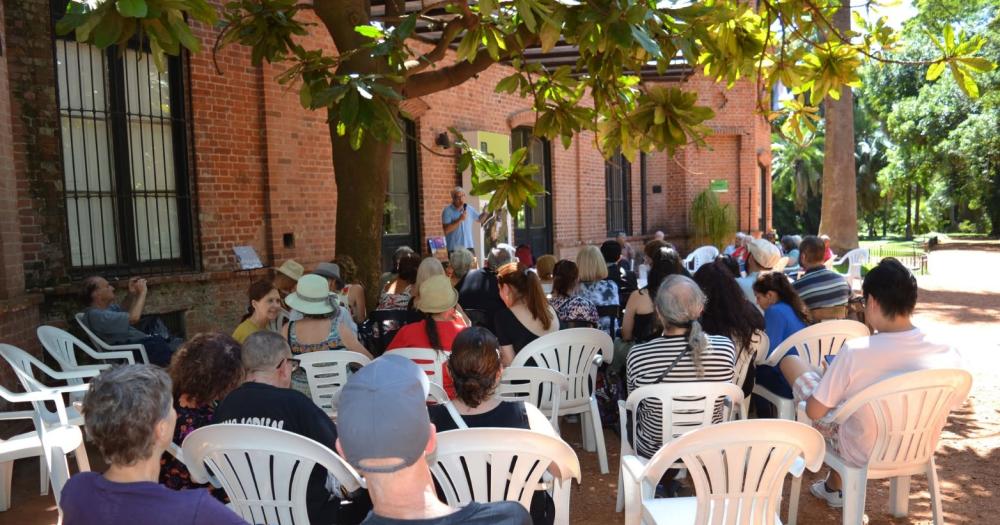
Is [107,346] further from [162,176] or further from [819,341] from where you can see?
[819,341]

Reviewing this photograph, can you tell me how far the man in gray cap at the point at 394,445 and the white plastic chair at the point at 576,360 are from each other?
2919 millimetres

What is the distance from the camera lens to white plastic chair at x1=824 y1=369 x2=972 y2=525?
128 inches

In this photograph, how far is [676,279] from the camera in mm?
3627

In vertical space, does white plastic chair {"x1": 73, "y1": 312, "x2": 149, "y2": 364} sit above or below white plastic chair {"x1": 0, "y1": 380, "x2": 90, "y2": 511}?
above

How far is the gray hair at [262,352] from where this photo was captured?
3.10 meters

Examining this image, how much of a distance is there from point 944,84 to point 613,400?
Answer: 965 inches

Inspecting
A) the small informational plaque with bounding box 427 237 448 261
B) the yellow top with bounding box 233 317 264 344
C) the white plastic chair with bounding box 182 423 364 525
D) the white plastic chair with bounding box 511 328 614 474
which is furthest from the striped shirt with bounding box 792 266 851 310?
the small informational plaque with bounding box 427 237 448 261

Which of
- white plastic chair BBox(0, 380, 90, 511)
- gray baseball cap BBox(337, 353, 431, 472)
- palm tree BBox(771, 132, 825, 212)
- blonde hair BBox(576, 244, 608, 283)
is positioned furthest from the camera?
palm tree BBox(771, 132, 825, 212)

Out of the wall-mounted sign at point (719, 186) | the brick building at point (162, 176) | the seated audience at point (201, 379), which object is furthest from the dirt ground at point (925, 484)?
the wall-mounted sign at point (719, 186)

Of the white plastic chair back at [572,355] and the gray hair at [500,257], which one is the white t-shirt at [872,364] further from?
the gray hair at [500,257]

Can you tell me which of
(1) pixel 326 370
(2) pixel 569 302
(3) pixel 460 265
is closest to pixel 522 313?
(2) pixel 569 302

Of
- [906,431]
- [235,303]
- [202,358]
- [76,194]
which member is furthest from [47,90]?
[906,431]

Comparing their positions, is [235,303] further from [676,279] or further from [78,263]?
[676,279]

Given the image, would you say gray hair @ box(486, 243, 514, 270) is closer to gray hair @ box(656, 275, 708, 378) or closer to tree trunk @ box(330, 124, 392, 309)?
tree trunk @ box(330, 124, 392, 309)
